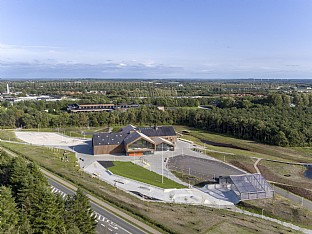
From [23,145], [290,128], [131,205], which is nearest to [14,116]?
[23,145]

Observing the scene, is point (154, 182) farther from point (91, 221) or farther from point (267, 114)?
point (267, 114)

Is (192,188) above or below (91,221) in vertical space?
below

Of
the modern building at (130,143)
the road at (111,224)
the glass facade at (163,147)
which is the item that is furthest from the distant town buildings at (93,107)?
the road at (111,224)

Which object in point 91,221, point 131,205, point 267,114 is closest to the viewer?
point 91,221

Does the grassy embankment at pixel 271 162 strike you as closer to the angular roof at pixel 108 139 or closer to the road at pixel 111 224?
the road at pixel 111 224

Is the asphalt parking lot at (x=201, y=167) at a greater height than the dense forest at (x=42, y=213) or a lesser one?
lesser

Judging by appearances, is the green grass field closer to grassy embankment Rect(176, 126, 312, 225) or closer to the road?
grassy embankment Rect(176, 126, 312, 225)

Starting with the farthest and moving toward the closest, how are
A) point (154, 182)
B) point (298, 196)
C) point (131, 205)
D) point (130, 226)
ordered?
point (154, 182), point (298, 196), point (131, 205), point (130, 226)

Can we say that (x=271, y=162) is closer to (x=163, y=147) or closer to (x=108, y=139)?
(x=163, y=147)
